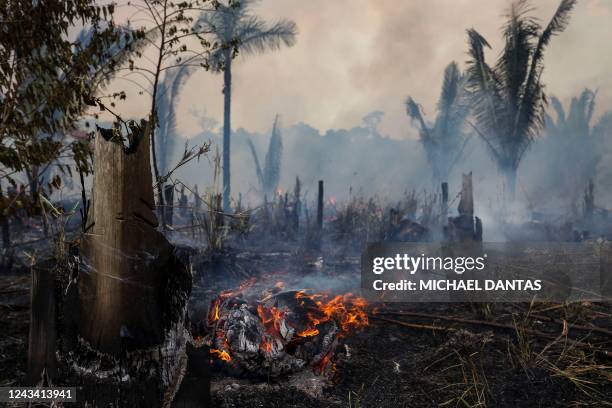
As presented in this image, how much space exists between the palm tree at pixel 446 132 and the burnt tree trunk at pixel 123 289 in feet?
57.7

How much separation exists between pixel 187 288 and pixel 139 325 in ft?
1.12

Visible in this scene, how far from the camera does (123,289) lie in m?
2.43

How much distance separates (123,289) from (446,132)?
62.2ft

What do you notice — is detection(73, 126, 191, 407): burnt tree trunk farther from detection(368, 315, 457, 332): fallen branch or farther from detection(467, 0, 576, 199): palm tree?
detection(467, 0, 576, 199): palm tree

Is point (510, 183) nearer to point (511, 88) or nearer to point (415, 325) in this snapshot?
point (511, 88)

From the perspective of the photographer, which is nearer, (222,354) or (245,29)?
(222,354)

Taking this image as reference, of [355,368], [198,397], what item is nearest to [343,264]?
[355,368]

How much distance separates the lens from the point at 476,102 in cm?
1596

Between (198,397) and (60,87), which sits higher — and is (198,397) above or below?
below

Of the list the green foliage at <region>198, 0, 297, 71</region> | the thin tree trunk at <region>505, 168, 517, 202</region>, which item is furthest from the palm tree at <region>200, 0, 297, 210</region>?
the thin tree trunk at <region>505, 168, 517, 202</region>

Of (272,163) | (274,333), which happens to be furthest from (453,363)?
(272,163)

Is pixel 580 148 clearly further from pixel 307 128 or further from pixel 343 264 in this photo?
pixel 307 128

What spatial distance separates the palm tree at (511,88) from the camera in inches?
587

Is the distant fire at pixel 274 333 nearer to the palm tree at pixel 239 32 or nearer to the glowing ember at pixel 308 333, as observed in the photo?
the glowing ember at pixel 308 333
